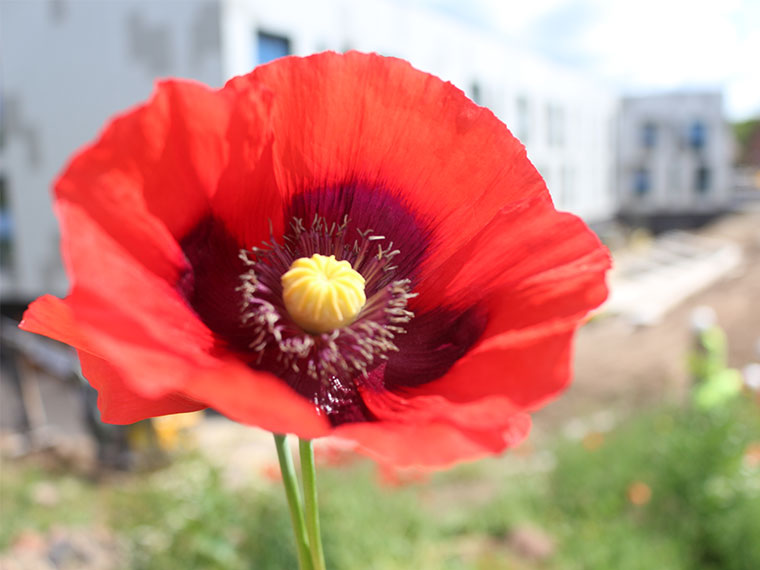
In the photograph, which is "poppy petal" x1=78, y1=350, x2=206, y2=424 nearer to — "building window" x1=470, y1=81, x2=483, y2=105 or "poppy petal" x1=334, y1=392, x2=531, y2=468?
"poppy petal" x1=334, y1=392, x2=531, y2=468

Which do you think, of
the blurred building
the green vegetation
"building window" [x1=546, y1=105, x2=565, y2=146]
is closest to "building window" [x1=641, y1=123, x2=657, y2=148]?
the blurred building

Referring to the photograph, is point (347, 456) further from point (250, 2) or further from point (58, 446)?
point (250, 2)

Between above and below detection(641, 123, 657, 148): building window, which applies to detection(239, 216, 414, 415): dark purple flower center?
above

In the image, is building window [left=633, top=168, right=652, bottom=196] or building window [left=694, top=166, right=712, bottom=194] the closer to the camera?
building window [left=633, top=168, right=652, bottom=196]

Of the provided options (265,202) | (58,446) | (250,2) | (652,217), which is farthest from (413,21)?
(652,217)

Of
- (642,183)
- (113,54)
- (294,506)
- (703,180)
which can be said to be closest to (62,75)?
(113,54)

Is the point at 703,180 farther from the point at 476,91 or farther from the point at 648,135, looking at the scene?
the point at 476,91
